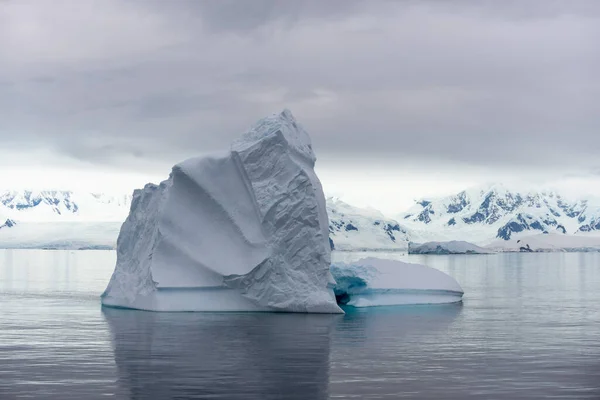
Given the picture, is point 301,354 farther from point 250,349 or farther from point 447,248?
point 447,248

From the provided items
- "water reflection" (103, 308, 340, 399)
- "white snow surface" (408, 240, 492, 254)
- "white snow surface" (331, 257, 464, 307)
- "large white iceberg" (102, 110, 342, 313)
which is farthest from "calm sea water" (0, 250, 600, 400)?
"white snow surface" (408, 240, 492, 254)

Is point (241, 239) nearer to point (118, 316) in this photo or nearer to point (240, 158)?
point (240, 158)

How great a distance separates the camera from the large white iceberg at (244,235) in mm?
30156

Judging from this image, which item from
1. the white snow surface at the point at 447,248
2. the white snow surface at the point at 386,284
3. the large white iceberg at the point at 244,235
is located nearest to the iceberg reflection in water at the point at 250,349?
the large white iceberg at the point at 244,235

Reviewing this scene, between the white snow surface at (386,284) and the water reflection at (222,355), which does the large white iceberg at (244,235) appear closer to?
the water reflection at (222,355)

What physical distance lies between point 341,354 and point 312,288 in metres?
9.58

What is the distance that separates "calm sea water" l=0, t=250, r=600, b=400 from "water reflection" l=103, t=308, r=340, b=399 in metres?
0.03

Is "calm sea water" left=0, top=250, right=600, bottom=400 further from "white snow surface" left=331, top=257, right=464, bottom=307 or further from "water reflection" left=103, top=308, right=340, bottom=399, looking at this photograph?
"white snow surface" left=331, top=257, right=464, bottom=307

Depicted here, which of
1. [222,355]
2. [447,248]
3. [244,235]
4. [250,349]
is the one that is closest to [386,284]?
[244,235]

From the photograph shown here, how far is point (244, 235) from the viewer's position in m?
30.6

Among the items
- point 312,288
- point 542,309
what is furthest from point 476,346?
point 542,309

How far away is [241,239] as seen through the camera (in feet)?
101

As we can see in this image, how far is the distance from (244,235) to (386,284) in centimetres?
690

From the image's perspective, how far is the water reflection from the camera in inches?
630
